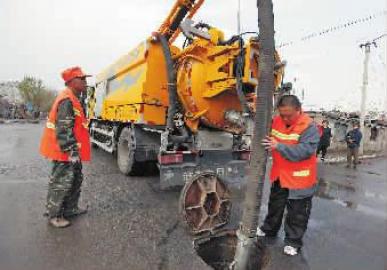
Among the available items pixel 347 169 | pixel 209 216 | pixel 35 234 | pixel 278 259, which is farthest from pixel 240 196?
pixel 347 169

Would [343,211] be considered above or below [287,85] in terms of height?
below

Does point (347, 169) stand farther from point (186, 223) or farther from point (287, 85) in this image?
point (186, 223)

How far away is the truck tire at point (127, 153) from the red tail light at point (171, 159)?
5.11 feet

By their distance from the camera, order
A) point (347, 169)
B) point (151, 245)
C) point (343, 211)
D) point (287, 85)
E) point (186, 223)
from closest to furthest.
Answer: point (151, 245), point (186, 223), point (287, 85), point (343, 211), point (347, 169)

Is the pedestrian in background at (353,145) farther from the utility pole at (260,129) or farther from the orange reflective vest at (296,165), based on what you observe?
the utility pole at (260,129)

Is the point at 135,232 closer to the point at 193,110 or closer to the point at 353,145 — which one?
the point at 193,110

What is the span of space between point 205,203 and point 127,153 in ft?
11.0

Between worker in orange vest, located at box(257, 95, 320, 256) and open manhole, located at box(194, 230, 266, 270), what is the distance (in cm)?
31

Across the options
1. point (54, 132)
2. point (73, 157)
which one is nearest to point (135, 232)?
point (73, 157)

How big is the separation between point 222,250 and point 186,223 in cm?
50

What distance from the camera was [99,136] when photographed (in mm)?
10344

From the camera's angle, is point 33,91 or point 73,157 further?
point 33,91

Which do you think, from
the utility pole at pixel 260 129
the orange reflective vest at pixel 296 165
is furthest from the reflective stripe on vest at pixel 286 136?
the utility pole at pixel 260 129

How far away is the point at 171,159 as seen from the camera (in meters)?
5.22
